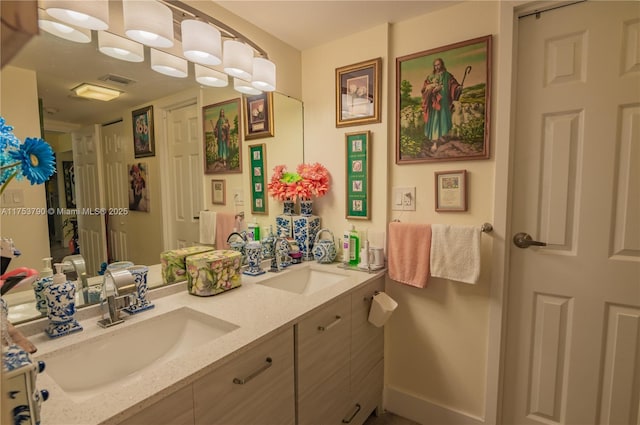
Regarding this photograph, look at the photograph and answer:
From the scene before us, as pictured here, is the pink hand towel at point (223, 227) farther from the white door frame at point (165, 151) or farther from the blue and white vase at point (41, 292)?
the blue and white vase at point (41, 292)

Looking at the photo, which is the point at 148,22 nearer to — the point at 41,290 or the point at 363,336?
the point at 41,290

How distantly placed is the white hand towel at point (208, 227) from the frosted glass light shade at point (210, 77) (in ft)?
2.14

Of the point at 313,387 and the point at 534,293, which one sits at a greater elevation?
the point at 534,293

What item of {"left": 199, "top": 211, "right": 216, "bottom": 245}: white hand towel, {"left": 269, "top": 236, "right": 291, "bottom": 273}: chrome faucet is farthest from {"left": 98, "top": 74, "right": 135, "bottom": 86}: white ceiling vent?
{"left": 269, "top": 236, "right": 291, "bottom": 273}: chrome faucet

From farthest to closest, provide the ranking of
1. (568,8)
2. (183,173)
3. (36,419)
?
(183,173)
(568,8)
(36,419)

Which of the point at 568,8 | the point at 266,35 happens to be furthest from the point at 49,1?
the point at 568,8

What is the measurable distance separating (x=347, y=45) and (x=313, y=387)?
A: 1.85 metres

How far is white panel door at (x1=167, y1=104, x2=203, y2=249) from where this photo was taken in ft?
4.83

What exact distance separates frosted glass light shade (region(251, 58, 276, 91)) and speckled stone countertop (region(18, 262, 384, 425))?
1021 mm

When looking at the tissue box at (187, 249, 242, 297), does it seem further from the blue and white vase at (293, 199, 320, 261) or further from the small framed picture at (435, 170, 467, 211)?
the small framed picture at (435, 170, 467, 211)

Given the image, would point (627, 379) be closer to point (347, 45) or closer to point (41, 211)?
point (347, 45)

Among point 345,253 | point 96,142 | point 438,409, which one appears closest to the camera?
point 96,142

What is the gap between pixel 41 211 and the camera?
1.05 metres

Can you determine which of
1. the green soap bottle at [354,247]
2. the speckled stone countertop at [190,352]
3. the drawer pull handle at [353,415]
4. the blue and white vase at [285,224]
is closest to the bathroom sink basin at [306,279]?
the speckled stone countertop at [190,352]
